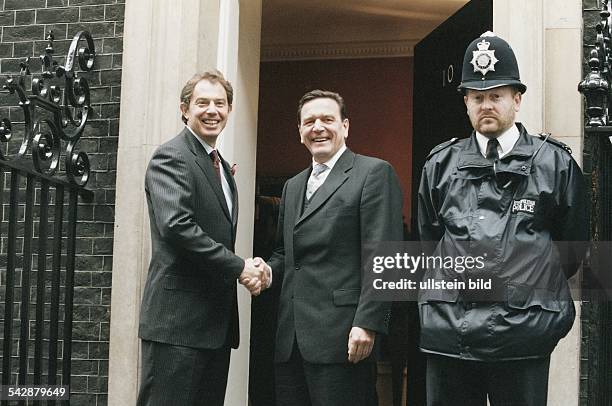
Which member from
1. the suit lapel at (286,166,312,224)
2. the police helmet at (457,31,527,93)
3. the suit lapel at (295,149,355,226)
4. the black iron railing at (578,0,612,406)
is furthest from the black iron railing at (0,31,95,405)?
the black iron railing at (578,0,612,406)

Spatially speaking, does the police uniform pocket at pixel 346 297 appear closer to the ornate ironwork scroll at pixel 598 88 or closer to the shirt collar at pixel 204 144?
the shirt collar at pixel 204 144

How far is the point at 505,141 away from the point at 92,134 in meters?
2.72

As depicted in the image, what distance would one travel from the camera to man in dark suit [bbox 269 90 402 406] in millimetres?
4016

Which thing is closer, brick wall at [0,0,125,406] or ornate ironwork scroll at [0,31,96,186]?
ornate ironwork scroll at [0,31,96,186]

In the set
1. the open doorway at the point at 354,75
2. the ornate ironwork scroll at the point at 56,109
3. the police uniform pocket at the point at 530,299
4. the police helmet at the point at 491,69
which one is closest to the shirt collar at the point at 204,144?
the ornate ironwork scroll at the point at 56,109

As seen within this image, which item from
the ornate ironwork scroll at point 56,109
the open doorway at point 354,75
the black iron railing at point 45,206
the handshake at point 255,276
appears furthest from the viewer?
the open doorway at point 354,75

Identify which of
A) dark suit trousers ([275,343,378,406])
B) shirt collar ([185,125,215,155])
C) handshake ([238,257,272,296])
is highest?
shirt collar ([185,125,215,155])

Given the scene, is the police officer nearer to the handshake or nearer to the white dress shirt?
the handshake

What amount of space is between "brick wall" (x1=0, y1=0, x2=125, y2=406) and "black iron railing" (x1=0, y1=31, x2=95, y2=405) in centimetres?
9

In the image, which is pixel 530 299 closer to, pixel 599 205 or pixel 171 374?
pixel 599 205

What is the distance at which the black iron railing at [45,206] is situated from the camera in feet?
15.0

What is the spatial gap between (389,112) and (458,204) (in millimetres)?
6700

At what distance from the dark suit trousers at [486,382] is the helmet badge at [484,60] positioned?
1.15 metres

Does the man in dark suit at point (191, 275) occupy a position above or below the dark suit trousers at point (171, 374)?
above
